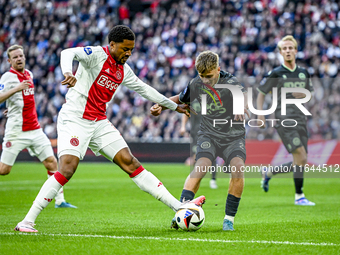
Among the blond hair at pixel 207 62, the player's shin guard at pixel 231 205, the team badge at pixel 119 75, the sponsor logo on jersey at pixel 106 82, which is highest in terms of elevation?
the blond hair at pixel 207 62

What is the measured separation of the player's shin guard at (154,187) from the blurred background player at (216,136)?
0.13m

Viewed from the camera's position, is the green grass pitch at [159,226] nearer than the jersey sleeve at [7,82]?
Yes

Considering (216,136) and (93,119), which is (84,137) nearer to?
(93,119)

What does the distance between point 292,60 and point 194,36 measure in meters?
16.3

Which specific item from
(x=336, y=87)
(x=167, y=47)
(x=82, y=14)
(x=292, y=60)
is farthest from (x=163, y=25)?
(x=292, y=60)

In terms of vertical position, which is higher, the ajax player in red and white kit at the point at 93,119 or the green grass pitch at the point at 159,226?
the ajax player in red and white kit at the point at 93,119

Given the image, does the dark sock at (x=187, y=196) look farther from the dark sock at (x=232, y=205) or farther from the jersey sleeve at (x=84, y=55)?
the jersey sleeve at (x=84, y=55)

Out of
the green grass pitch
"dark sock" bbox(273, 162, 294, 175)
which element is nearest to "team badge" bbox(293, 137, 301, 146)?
"dark sock" bbox(273, 162, 294, 175)

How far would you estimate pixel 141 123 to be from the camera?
2214 centimetres

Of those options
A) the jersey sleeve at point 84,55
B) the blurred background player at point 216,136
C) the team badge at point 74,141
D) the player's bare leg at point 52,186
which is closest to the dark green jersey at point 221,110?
the blurred background player at point 216,136

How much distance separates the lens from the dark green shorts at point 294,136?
9.08 meters

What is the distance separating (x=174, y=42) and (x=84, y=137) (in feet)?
66.0

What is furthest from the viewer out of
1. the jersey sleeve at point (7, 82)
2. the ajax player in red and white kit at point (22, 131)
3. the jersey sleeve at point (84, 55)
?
the ajax player in red and white kit at point (22, 131)

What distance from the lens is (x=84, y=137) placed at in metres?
5.73
